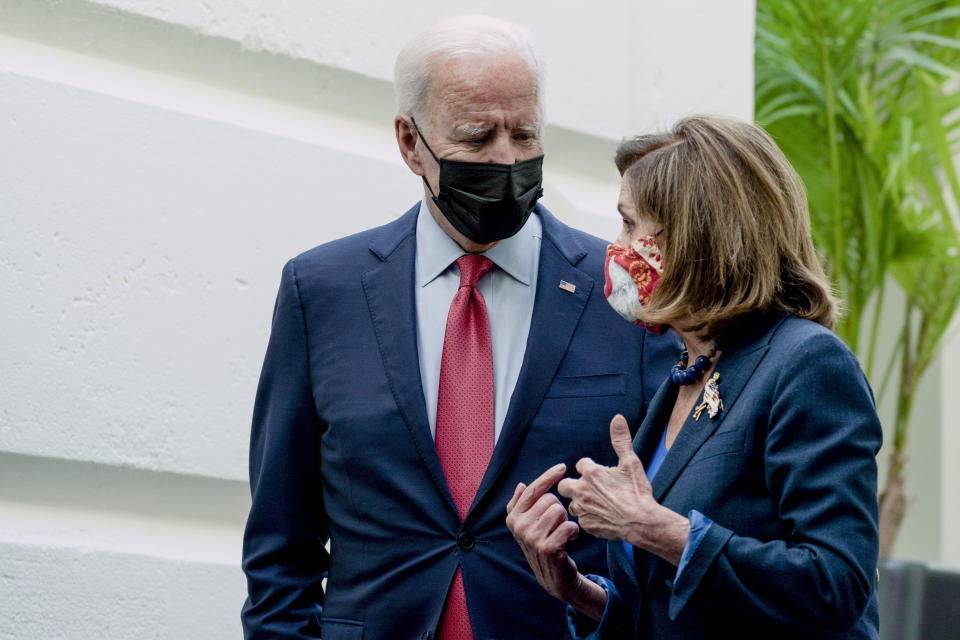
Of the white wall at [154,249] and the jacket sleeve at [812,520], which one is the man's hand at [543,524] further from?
the white wall at [154,249]

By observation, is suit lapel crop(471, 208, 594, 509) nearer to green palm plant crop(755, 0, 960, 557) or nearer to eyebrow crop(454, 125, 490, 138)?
eyebrow crop(454, 125, 490, 138)

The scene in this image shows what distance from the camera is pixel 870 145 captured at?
445cm

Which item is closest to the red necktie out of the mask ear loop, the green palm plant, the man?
the man

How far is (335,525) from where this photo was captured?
2.32 m

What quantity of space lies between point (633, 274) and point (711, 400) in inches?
9.8

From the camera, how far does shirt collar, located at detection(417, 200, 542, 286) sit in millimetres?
2422

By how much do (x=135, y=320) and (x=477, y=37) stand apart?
41.2 inches

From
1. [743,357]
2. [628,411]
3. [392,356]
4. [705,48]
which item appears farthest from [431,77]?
[705,48]

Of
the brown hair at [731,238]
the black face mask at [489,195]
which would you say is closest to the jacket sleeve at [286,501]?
the black face mask at [489,195]

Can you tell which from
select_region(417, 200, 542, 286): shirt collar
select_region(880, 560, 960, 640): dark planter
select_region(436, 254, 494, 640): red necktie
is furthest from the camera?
select_region(880, 560, 960, 640): dark planter

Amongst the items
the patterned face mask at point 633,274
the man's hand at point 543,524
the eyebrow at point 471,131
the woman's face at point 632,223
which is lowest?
the man's hand at point 543,524

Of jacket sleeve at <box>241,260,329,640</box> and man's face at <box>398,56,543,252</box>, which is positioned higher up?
man's face at <box>398,56,543,252</box>

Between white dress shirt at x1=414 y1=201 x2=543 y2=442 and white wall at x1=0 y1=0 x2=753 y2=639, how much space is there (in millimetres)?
633

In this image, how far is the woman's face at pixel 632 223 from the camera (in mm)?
1891
